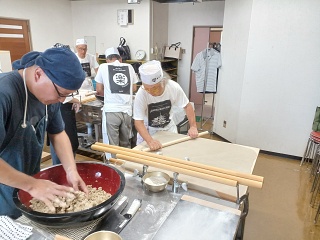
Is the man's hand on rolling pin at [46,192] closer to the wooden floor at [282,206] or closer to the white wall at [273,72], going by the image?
the wooden floor at [282,206]

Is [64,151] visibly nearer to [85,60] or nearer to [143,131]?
[143,131]

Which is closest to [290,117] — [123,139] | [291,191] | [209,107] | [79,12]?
[291,191]

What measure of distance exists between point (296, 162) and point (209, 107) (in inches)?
124

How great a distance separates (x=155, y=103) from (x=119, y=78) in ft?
3.12

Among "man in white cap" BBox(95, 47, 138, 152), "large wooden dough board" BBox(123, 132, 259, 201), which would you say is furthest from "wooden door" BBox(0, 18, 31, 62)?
"large wooden dough board" BBox(123, 132, 259, 201)

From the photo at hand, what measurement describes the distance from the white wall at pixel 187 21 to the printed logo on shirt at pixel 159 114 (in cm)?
415

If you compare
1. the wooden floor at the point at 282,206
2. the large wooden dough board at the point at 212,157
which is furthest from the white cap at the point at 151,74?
the wooden floor at the point at 282,206

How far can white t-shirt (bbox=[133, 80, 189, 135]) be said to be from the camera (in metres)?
1.86

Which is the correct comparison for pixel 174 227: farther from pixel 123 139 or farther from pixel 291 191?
pixel 291 191

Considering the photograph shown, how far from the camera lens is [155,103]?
192 centimetres

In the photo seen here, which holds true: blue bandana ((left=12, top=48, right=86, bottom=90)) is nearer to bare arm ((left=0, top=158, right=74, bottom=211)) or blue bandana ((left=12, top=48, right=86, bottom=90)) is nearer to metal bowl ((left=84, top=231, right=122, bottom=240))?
bare arm ((left=0, top=158, right=74, bottom=211))

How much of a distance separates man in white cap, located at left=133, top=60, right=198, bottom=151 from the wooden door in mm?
4477

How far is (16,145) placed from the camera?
1.03 m

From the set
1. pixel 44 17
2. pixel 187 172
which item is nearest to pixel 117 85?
pixel 187 172
